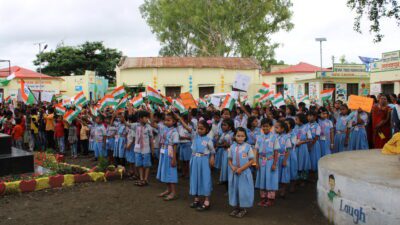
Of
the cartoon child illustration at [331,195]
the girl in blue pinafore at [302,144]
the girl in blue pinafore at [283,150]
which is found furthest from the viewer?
the girl in blue pinafore at [302,144]

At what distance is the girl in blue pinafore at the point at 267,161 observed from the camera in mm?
5965

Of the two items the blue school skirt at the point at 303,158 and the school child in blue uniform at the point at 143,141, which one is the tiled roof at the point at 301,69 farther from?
the school child in blue uniform at the point at 143,141

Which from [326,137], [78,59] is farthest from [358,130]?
[78,59]

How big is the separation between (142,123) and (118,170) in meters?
1.40

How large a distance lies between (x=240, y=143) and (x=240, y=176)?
473 millimetres

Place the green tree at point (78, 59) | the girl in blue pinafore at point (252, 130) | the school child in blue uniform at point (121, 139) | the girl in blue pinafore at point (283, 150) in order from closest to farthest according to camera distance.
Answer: the girl in blue pinafore at point (283, 150)
the girl in blue pinafore at point (252, 130)
the school child in blue uniform at point (121, 139)
the green tree at point (78, 59)

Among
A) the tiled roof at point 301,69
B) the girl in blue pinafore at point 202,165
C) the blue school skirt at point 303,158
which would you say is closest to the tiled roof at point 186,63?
the tiled roof at point 301,69

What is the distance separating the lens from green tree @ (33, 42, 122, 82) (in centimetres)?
4334

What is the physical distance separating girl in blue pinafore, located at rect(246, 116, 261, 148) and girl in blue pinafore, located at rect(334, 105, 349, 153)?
206 centimetres

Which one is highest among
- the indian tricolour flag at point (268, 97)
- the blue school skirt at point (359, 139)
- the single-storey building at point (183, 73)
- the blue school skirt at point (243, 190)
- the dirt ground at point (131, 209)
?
the single-storey building at point (183, 73)

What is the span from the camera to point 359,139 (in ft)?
26.6

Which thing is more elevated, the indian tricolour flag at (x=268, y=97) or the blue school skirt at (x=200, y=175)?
the indian tricolour flag at (x=268, y=97)

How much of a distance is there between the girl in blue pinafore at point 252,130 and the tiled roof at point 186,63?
80.4ft

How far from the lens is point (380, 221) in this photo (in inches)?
171
